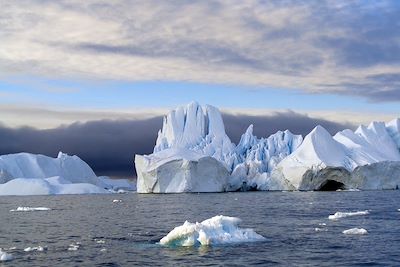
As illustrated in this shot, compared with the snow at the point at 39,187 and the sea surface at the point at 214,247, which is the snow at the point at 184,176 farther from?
the sea surface at the point at 214,247

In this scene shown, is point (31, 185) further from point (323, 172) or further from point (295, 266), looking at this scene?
point (295, 266)

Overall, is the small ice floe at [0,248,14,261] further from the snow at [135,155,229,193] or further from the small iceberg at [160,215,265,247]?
the snow at [135,155,229,193]

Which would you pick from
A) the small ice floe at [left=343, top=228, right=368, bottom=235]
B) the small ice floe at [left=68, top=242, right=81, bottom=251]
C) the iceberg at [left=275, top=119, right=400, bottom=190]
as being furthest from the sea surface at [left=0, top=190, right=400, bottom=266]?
the iceberg at [left=275, top=119, right=400, bottom=190]

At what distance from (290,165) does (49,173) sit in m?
54.9

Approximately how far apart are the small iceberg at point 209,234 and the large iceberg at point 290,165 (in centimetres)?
4954

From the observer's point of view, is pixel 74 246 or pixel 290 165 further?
pixel 290 165

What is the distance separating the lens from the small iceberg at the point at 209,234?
23078 mm

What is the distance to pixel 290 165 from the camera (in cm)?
7669

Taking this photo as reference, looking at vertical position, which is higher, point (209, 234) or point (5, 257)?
point (209, 234)

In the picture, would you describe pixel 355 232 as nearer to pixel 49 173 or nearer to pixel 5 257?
pixel 5 257

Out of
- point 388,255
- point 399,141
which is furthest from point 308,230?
point 399,141

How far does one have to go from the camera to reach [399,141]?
85938 millimetres

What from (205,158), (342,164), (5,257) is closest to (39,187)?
(205,158)

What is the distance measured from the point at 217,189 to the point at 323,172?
636 inches
